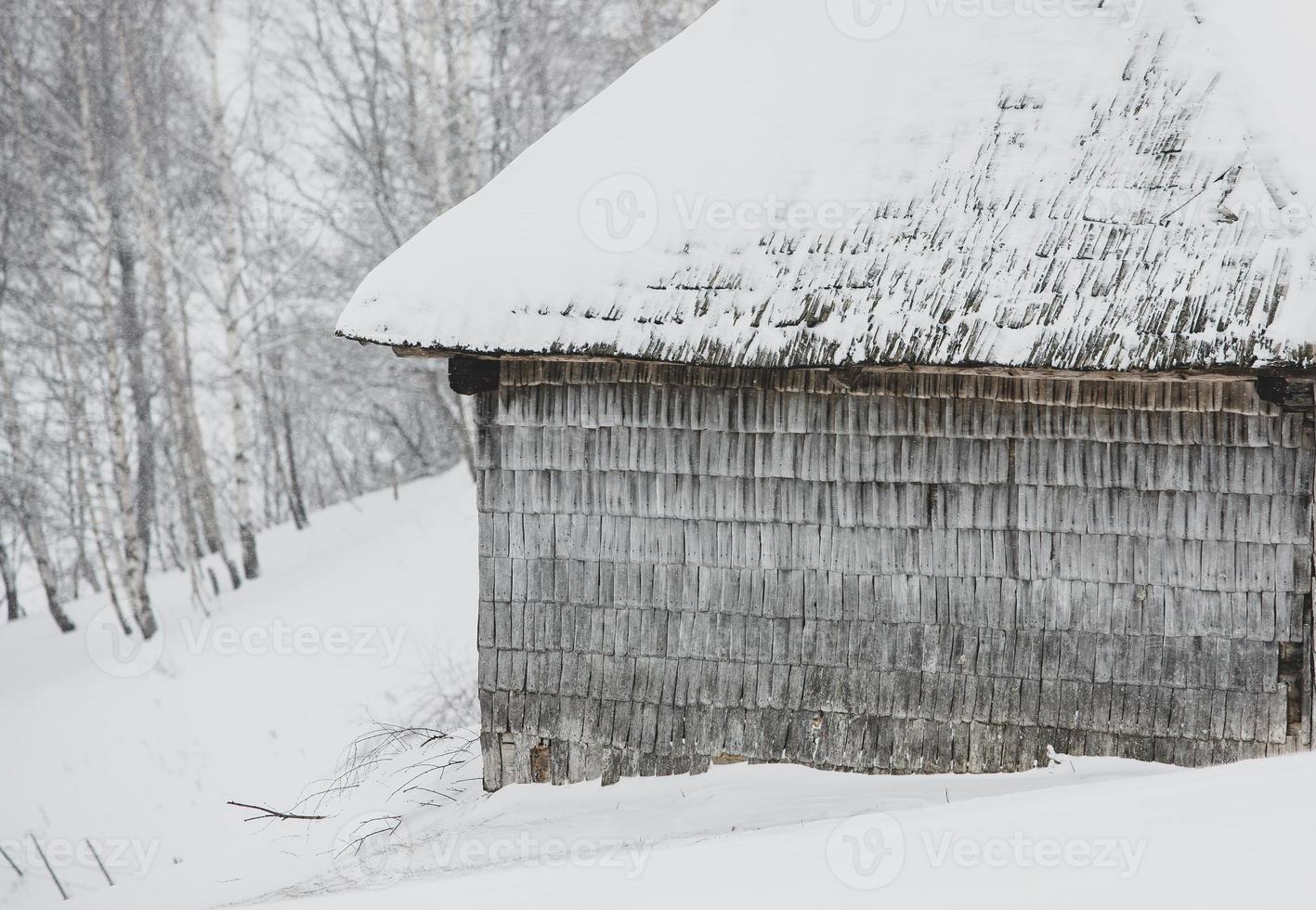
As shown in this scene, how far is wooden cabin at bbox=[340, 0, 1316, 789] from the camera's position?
4695 millimetres

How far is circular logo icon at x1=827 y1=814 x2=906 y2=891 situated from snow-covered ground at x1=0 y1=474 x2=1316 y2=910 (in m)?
0.01

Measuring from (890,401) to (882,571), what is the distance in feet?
3.09

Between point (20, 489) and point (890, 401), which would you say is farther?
point (20, 489)

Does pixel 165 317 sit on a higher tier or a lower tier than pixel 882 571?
higher

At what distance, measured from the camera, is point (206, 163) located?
14.4 m

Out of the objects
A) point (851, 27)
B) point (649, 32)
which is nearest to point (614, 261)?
point (851, 27)

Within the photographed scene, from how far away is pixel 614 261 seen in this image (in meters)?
5.33

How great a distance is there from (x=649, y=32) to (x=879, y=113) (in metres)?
10.7

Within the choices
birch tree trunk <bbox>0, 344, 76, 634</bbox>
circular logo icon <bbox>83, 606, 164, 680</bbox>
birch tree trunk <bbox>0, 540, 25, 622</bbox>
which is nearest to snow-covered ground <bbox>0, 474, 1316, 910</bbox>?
circular logo icon <bbox>83, 606, 164, 680</bbox>

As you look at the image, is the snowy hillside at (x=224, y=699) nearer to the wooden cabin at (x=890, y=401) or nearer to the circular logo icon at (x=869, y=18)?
the wooden cabin at (x=890, y=401)

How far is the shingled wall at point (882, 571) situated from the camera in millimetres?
4883

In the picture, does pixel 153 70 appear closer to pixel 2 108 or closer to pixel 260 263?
pixel 2 108

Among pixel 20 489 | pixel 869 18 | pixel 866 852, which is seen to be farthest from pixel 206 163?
pixel 866 852

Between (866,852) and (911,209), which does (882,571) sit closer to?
(911,209)
